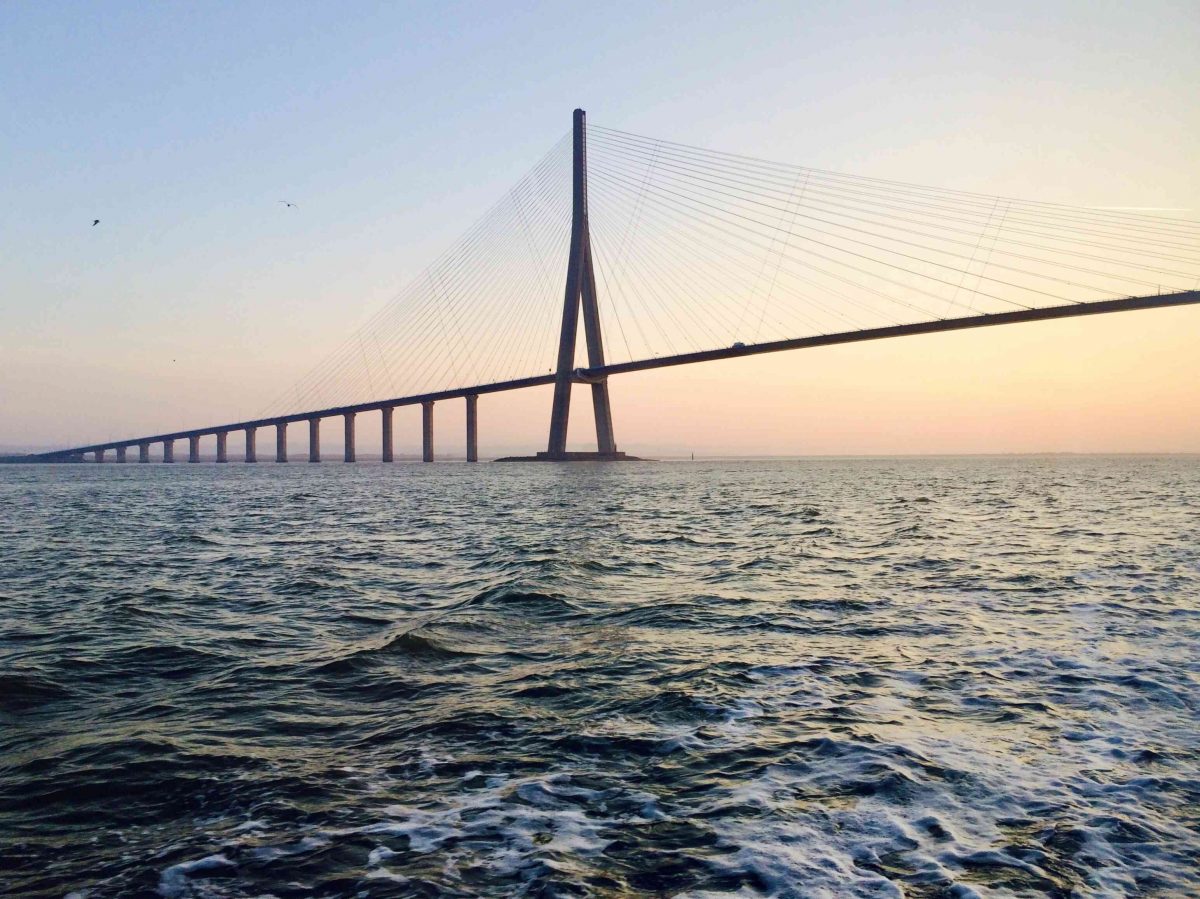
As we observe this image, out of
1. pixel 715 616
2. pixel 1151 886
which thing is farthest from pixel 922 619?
pixel 1151 886

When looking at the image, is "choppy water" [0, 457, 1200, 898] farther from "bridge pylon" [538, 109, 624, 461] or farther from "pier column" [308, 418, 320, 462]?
"pier column" [308, 418, 320, 462]

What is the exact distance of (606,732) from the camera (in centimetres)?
505

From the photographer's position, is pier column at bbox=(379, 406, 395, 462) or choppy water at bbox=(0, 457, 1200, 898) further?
pier column at bbox=(379, 406, 395, 462)

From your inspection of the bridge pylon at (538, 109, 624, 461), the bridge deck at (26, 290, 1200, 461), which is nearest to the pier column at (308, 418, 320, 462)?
the bridge deck at (26, 290, 1200, 461)

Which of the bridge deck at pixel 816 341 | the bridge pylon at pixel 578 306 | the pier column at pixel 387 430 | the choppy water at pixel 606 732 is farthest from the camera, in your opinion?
the pier column at pixel 387 430

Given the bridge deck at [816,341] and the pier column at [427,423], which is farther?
the pier column at [427,423]

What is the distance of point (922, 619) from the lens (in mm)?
8453

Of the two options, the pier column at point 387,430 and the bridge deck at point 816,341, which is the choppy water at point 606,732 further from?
the pier column at point 387,430

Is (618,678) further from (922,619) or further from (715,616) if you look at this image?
(922,619)

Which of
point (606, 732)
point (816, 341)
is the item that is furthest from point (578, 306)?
point (606, 732)

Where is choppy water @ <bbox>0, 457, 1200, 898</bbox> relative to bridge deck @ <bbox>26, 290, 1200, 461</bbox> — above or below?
below

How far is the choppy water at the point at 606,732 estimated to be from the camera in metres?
3.42

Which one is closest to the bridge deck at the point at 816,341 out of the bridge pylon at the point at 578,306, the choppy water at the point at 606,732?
the bridge pylon at the point at 578,306

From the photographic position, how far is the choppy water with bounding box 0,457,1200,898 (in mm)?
3422
